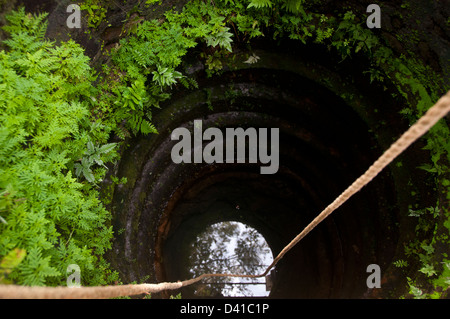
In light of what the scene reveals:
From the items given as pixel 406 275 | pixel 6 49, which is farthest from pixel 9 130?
pixel 406 275

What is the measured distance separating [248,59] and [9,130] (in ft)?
10.2

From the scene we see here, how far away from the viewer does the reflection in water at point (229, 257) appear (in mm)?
6465

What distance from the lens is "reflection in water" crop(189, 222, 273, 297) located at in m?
6.46

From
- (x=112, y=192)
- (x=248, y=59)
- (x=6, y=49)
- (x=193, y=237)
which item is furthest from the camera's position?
(x=193, y=237)

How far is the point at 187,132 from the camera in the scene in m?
4.98

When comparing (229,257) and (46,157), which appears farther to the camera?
(229,257)

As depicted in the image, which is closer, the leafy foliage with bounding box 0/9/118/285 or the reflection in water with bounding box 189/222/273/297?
the leafy foliage with bounding box 0/9/118/285

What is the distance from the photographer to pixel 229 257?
6664mm

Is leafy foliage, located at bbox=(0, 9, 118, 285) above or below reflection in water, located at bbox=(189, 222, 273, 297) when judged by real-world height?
above

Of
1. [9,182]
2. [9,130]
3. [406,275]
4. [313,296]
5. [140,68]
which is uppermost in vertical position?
[140,68]

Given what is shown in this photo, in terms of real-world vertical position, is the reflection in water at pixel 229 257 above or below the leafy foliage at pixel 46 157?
below

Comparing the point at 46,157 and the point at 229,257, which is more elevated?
the point at 46,157

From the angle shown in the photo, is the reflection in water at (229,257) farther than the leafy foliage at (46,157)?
Yes

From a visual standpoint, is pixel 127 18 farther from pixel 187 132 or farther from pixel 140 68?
pixel 187 132
